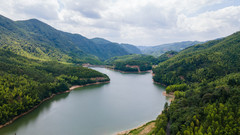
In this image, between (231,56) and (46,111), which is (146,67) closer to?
(231,56)

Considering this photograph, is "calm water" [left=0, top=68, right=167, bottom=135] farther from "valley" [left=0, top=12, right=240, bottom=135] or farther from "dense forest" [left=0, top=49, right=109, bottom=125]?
"dense forest" [left=0, top=49, right=109, bottom=125]

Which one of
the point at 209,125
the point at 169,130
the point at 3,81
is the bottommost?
the point at 169,130

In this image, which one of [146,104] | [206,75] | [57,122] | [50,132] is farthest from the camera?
[206,75]

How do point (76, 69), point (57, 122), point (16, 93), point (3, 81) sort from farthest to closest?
point (76, 69) → point (3, 81) → point (16, 93) → point (57, 122)

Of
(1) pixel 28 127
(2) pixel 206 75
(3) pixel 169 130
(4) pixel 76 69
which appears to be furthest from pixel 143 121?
(4) pixel 76 69

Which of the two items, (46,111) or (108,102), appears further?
(108,102)

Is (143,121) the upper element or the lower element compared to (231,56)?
lower

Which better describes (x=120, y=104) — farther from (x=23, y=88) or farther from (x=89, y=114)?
(x=23, y=88)

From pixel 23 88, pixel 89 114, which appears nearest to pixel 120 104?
pixel 89 114
